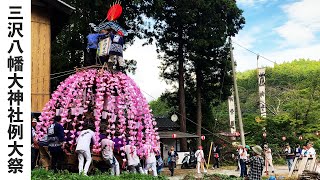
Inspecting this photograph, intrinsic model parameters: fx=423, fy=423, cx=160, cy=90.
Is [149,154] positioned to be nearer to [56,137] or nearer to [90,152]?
[90,152]

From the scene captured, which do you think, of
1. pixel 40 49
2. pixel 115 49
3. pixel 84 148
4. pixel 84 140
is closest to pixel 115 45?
pixel 115 49

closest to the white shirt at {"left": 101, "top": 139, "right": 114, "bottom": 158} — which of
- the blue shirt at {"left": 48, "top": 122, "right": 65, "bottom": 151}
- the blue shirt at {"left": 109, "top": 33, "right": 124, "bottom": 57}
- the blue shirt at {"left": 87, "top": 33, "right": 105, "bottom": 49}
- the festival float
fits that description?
the festival float

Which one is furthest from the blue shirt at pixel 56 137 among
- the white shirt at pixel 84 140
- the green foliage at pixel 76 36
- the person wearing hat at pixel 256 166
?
the green foliage at pixel 76 36

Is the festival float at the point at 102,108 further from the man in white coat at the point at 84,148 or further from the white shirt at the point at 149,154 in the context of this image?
the man in white coat at the point at 84,148

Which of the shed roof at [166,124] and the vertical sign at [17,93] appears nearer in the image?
the vertical sign at [17,93]

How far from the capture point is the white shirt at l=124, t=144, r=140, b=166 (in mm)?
13973

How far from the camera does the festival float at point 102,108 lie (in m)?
14.2

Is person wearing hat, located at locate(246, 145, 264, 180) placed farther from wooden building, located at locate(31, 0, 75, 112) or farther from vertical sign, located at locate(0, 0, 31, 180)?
wooden building, located at locate(31, 0, 75, 112)

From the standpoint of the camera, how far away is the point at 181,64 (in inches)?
1368

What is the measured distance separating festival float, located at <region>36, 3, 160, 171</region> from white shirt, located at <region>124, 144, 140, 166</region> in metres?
0.22

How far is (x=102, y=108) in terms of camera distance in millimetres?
14398

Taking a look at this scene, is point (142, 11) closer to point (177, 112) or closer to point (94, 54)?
point (177, 112)

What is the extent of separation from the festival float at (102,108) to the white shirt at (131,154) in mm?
222

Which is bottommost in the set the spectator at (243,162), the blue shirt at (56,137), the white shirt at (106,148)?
the spectator at (243,162)
